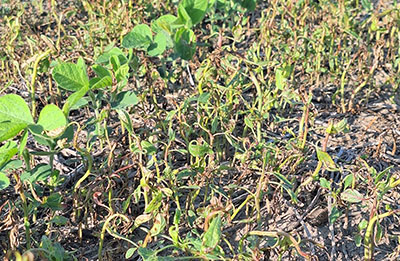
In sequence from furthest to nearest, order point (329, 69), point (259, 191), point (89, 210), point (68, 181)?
point (329, 69) < point (68, 181) < point (89, 210) < point (259, 191)

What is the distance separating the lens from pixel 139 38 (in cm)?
188

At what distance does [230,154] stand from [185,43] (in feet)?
1.46

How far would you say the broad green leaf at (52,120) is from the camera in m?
1.35

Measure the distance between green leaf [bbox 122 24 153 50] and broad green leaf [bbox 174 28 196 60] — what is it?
10cm

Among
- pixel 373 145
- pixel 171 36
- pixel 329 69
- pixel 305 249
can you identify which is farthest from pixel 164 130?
pixel 329 69

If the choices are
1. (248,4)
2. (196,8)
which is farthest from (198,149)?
(248,4)

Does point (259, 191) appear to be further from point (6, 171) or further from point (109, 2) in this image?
point (109, 2)

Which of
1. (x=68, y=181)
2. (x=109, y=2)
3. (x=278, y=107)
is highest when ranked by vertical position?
(x=109, y=2)

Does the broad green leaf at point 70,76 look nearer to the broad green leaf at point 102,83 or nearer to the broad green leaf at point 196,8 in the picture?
the broad green leaf at point 102,83

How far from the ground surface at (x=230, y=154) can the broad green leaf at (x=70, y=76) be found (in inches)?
5.8

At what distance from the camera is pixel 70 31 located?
2.64 metres

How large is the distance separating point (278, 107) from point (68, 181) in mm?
865

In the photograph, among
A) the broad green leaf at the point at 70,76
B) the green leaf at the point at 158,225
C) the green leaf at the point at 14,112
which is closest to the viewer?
the green leaf at the point at 158,225

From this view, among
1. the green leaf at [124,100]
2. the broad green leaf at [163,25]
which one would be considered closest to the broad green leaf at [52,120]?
the green leaf at [124,100]
